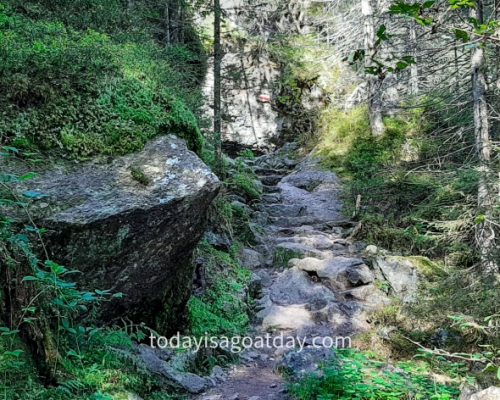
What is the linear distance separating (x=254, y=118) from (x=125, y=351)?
1712 cm

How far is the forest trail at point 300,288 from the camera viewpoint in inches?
204

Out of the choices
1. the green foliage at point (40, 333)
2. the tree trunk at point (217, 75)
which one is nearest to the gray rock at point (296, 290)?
the tree trunk at point (217, 75)

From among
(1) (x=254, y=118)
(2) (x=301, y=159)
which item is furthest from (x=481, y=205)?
(1) (x=254, y=118)

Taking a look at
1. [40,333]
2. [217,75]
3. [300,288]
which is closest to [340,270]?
[300,288]

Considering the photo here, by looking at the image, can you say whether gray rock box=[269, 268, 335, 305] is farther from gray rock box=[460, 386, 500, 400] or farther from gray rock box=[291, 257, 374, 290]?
gray rock box=[460, 386, 500, 400]

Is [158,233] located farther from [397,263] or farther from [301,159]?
[301,159]

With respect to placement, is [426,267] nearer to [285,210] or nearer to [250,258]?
[250,258]

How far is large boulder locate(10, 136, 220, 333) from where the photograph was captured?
3.90 meters

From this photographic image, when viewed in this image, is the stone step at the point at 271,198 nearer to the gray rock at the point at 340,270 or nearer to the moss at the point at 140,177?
the gray rock at the point at 340,270

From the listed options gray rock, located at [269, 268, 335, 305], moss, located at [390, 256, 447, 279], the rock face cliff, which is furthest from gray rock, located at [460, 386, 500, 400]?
the rock face cliff

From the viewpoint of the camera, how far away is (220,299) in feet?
22.5

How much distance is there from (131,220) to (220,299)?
10.3 feet

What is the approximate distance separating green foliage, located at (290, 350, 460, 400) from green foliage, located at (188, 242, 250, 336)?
186 cm

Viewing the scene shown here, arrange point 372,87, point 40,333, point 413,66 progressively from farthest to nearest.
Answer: point 372,87, point 413,66, point 40,333
